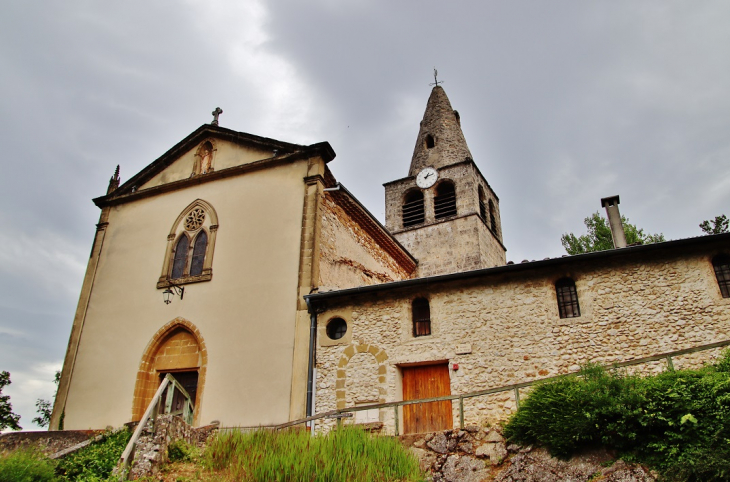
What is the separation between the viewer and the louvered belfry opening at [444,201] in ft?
84.8

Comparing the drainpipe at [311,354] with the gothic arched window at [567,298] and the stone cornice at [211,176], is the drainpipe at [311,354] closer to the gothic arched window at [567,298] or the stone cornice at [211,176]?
the stone cornice at [211,176]

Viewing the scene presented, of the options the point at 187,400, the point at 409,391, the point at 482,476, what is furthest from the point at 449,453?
the point at 187,400

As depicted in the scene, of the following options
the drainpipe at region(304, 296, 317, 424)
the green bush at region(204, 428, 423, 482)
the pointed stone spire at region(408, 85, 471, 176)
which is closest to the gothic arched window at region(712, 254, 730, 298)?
Result: the green bush at region(204, 428, 423, 482)

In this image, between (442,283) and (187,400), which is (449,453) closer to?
(442,283)

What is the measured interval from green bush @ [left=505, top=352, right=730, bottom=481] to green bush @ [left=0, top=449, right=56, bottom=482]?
716 cm

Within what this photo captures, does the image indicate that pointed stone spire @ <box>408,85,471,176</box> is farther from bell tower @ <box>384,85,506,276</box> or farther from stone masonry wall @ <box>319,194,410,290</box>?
stone masonry wall @ <box>319,194,410,290</box>

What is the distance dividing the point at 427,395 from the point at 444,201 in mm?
16758

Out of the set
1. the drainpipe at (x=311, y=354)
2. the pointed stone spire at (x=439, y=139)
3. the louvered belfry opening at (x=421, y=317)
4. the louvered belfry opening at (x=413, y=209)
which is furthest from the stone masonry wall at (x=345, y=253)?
the pointed stone spire at (x=439, y=139)

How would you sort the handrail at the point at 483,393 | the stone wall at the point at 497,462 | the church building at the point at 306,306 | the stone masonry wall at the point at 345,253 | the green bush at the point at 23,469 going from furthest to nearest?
the stone masonry wall at the point at 345,253
the church building at the point at 306,306
the handrail at the point at 483,393
the green bush at the point at 23,469
the stone wall at the point at 497,462

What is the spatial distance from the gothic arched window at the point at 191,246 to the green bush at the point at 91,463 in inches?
178

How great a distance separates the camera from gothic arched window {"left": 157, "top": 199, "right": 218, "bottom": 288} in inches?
544

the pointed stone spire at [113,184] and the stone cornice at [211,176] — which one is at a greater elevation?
the pointed stone spire at [113,184]

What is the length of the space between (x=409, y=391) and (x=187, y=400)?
5.23 metres

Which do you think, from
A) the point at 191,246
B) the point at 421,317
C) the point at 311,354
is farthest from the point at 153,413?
the point at 191,246
